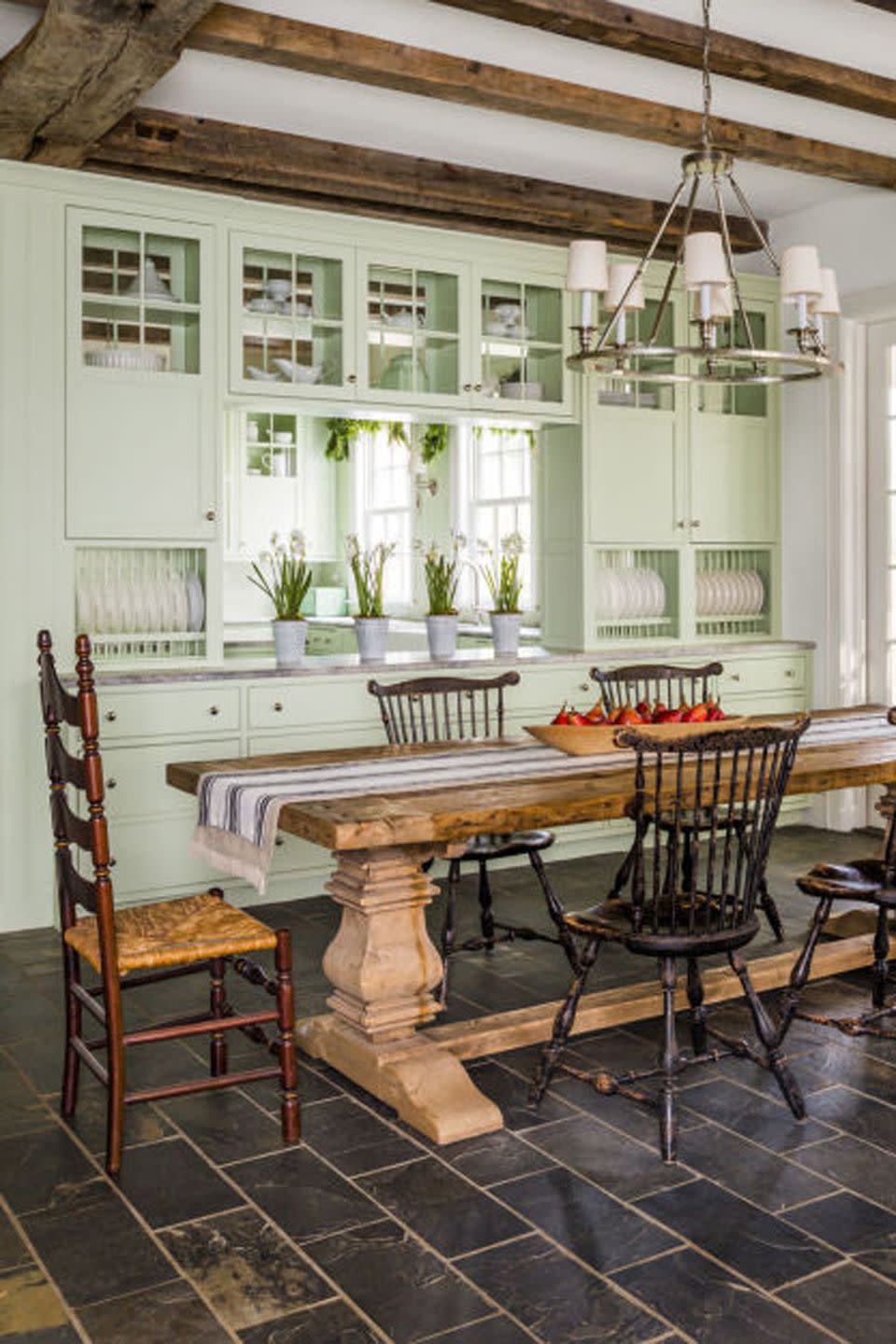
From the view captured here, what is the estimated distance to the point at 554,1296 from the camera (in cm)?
227

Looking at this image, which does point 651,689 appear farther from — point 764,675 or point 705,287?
point 705,287

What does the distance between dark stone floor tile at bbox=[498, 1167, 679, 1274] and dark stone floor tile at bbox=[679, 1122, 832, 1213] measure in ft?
0.83

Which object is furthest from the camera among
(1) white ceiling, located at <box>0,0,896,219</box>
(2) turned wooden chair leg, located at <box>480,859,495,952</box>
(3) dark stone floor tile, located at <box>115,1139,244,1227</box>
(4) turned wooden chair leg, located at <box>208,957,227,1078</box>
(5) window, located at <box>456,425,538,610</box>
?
(5) window, located at <box>456,425,538,610</box>

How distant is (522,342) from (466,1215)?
402cm

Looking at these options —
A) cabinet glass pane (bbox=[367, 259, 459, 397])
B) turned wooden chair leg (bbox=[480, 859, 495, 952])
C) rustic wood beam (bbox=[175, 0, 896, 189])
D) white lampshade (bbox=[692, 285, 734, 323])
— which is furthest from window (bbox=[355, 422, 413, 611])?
white lampshade (bbox=[692, 285, 734, 323])

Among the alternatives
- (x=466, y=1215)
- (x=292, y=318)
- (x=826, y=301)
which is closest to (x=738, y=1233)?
(x=466, y=1215)

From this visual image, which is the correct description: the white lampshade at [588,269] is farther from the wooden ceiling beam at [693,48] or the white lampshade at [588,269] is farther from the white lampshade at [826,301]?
the wooden ceiling beam at [693,48]

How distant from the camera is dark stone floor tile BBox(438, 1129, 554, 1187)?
2.77 meters

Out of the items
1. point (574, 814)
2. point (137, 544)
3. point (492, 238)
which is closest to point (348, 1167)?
point (574, 814)

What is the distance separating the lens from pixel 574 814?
311cm

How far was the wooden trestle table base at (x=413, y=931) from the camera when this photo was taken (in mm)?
2955

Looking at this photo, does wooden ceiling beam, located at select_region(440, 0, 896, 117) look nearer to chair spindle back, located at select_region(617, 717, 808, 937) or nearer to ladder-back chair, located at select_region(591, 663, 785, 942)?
ladder-back chair, located at select_region(591, 663, 785, 942)

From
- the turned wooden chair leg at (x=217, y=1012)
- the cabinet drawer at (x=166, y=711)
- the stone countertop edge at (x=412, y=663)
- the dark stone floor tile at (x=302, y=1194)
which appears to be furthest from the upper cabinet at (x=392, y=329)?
the dark stone floor tile at (x=302, y=1194)

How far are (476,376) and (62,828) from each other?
3.14 m
